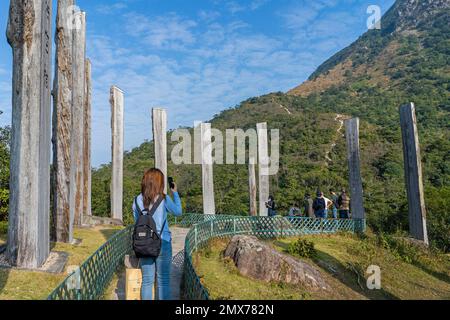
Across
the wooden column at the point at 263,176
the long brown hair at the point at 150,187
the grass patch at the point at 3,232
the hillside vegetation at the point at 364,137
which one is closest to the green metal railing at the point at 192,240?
the long brown hair at the point at 150,187

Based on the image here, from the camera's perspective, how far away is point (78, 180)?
35.5 feet

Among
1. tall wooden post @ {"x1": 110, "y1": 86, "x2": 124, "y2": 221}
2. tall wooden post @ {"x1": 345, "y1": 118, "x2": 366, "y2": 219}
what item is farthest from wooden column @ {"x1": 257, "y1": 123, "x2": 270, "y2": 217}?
tall wooden post @ {"x1": 110, "y1": 86, "x2": 124, "y2": 221}

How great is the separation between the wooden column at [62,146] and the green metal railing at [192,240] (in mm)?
1572

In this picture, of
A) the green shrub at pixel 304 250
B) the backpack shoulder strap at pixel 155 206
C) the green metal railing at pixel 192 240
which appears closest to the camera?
the green metal railing at pixel 192 240

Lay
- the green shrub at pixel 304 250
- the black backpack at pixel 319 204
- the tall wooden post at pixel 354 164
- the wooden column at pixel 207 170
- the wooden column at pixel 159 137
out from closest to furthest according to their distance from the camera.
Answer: the green shrub at pixel 304 250, the wooden column at pixel 159 137, the tall wooden post at pixel 354 164, the wooden column at pixel 207 170, the black backpack at pixel 319 204

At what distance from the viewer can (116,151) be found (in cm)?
1273

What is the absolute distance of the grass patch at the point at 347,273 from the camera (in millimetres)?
8008

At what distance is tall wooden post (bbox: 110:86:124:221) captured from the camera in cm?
1262

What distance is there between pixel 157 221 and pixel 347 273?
23.7ft

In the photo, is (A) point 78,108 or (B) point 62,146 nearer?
(B) point 62,146

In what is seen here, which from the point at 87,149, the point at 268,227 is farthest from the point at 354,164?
the point at 87,149

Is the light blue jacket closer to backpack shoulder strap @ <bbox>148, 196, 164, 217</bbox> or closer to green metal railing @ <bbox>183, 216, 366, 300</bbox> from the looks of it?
backpack shoulder strap @ <bbox>148, 196, 164, 217</bbox>

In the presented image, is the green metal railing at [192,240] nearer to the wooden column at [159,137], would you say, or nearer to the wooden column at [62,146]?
the wooden column at [62,146]

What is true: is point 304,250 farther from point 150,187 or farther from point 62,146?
point 150,187
